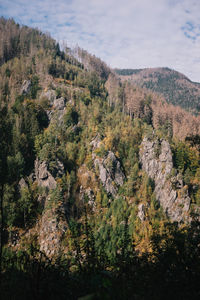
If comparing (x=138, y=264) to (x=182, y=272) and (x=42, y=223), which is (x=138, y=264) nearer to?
(x=182, y=272)

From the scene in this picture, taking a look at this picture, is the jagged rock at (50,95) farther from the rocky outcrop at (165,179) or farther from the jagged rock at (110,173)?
the rocky outcrop at (165,179)

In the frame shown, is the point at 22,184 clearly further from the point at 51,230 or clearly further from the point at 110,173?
the point at 110,173

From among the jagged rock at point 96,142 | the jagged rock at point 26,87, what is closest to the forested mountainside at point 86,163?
the jagged rock at point 26,87

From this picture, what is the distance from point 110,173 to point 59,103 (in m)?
31.2

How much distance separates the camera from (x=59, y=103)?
62.8 metres

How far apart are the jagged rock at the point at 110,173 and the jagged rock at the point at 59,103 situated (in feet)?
78.9

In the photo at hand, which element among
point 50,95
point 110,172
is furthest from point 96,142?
point 50,95

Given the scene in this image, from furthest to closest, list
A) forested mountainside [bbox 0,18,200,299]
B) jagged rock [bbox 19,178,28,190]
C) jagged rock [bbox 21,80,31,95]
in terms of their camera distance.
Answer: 1. jagged rock [bbox 21,80,31,95]
2. jagged rock [bbox 19,178,28,190]
3. forested mountainside [bbox 0,18,200,299]

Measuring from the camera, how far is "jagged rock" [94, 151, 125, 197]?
4875 centimetres

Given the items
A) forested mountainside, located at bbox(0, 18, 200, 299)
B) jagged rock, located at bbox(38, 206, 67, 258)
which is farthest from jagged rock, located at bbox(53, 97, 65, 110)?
jagged rock, located at bbox(38, 206, 67, 258)

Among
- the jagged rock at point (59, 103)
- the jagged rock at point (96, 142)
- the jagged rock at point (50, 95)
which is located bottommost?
the jagged rock at point (96, 142)

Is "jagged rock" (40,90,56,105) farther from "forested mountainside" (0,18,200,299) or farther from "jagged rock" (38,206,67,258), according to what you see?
"jagged rock" (38,206,67,258)

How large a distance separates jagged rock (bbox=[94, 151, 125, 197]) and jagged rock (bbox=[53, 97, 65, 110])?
2406 centimetres

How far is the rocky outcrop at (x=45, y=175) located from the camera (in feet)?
148
